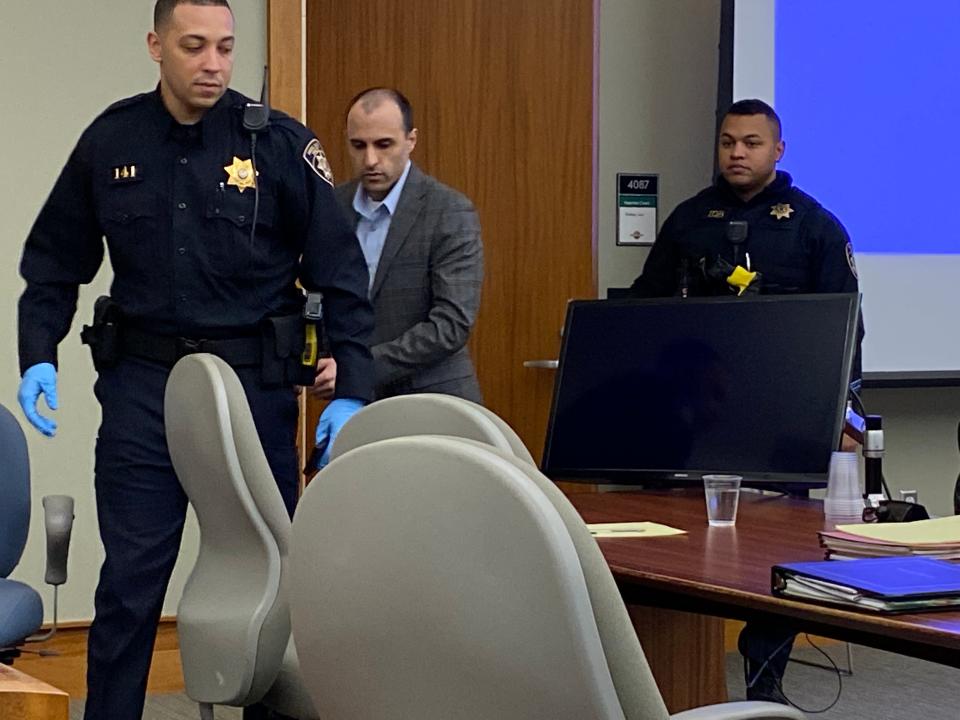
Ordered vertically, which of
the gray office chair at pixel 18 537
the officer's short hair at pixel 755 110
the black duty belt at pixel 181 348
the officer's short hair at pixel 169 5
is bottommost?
the gray office chair at pixel 18 537

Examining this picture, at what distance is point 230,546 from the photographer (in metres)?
2.25

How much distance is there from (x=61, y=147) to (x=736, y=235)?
1758mm

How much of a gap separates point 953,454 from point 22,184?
3172 mm

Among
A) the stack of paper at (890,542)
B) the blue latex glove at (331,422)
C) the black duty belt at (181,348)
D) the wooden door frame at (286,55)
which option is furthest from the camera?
the wooden door frame at (286,55)

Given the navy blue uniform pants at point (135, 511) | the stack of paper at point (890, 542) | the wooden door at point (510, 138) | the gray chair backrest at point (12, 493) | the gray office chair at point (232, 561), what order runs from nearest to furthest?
the stack of paper at point (890, 542) → the gray office chair at point (232, 561) → the navy blue uniform pants at point (135, 511) → the gray chair backrest at point (12, 493) → the wooden door at point (510, 138)

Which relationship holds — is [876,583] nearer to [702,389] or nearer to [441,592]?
[441,592]

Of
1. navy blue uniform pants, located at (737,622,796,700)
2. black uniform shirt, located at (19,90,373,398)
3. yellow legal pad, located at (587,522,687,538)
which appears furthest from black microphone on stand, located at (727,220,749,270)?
yellow legal pad, located at (587,522,687,538)

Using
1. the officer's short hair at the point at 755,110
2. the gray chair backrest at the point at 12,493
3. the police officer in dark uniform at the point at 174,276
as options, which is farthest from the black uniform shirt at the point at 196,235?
the officer's short hair at the point at 755,110

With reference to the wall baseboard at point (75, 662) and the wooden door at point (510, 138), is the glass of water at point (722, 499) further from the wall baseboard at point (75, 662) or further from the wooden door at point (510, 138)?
the wooden door at point (510, 138)

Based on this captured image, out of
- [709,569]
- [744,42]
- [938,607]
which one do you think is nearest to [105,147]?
[709,569]

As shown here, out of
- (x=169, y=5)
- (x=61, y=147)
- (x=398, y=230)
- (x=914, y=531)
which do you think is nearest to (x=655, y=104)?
(x=398, y=230)

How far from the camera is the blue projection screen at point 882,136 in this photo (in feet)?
16.0

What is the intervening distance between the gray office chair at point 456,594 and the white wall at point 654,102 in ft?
12.1

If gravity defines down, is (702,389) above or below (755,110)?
below
